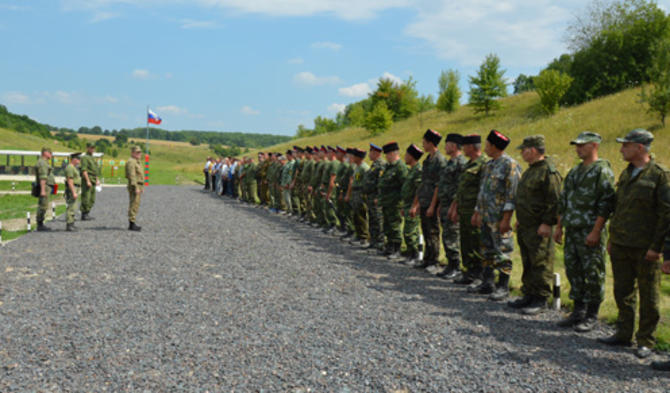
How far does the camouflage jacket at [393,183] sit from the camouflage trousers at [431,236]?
1.19 metres

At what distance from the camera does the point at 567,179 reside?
5.52 metres

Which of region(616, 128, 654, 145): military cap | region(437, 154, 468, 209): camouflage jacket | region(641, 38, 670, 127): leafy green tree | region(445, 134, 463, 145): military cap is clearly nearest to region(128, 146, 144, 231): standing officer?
region(437, 154, 468, 209): camouflage jacket

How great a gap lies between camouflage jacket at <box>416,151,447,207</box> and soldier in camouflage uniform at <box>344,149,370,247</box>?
238 centimetres

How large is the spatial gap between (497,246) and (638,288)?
1.93m

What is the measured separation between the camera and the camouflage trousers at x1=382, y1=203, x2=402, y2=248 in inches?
382

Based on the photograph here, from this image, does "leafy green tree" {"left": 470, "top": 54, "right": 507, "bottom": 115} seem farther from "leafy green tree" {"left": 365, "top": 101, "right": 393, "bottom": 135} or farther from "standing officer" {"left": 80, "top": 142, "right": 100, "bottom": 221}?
"standing officer" {"left": 80, "top": 142, "right": 100, "bottom": 221}

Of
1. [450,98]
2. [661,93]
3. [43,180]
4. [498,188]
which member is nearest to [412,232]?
[498,188]

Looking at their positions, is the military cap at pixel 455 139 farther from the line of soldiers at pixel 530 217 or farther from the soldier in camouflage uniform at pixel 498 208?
the soldier in camouflage uniform at pixel 498 208

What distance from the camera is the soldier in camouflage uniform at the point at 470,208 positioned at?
23.6 ft

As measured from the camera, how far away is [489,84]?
→ 159ft

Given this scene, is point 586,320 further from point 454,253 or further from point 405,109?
point 405,109

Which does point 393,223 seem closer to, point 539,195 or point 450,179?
point 450,179

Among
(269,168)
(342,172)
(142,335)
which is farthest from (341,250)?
(269,168)

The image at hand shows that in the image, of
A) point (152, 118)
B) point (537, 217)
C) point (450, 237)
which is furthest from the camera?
point (152, 118)
